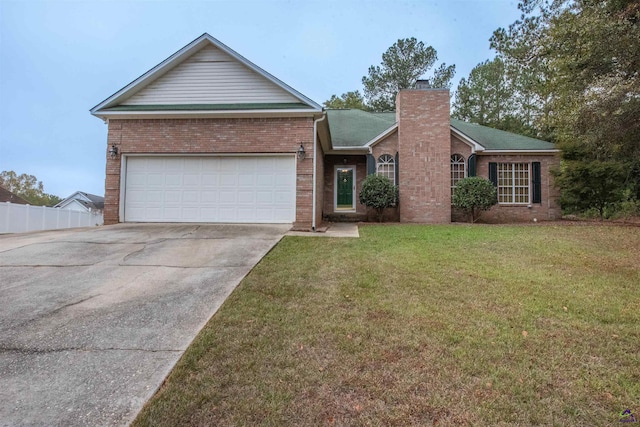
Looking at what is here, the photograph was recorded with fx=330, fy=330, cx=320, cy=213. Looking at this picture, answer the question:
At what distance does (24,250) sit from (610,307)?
9723mm

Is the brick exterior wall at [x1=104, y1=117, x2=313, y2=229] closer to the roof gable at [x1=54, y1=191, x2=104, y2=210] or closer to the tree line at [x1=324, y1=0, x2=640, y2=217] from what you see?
the tree line at [x1=324, y1=0, x2=640, y2=217]

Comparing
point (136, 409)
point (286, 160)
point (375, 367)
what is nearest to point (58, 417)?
point (136, 409)

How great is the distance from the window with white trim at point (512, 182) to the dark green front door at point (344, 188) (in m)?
6.31

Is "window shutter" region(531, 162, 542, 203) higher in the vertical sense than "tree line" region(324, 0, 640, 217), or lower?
lower

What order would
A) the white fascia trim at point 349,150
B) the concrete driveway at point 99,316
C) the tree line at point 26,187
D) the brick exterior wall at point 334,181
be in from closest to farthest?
the concrete driveway at point 99,316 < the white fascia trim at point 349,150 < the brick exterior wall at point 334,181 < the tree line at point 26,187

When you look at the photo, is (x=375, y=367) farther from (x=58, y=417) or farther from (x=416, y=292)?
(x=58, y=417)

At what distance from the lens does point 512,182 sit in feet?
46.1

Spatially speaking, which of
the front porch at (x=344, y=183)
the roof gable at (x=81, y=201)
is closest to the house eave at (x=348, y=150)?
the front porch at (x=344, y=183)

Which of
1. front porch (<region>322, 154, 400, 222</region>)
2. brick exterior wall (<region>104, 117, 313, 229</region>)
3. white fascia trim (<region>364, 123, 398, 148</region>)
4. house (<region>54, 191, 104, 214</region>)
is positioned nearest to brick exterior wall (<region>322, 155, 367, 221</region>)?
front porch (<region>322, 154, 400, 222</region>)

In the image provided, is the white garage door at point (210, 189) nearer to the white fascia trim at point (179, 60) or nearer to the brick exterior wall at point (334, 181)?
the white fascia trim at point (179, 60)

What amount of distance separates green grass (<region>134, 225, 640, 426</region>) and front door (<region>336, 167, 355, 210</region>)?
28.2 feet

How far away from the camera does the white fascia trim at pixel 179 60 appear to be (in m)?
9.94

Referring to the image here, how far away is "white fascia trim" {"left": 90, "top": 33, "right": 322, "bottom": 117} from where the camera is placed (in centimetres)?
994

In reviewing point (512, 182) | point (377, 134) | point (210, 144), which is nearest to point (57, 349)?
point (210, 144)
